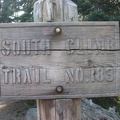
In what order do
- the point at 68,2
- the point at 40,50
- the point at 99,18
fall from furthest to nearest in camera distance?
the point at 99,18
the point at 68,2
the point at 40,50

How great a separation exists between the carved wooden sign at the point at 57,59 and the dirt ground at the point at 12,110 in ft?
18.0

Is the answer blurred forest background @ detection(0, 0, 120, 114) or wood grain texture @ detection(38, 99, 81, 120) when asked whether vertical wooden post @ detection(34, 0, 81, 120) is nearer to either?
wood grain texture @ detection(38, 99, 81, 120)

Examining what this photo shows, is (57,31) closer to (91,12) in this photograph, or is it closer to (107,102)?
(91,12)

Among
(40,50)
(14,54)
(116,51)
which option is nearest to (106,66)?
(116,51)

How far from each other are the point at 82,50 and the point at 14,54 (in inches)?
16.1

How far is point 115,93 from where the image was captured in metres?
1.87

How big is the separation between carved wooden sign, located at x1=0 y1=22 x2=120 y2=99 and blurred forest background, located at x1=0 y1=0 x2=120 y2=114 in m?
5.56

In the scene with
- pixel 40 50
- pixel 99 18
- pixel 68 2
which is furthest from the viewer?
pixel 99 18

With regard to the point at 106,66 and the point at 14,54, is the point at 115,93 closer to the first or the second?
the point at 106,66

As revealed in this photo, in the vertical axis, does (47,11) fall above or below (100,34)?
above

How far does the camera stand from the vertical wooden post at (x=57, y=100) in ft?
6.23

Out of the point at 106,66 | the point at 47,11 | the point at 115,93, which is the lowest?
the point at 115,93

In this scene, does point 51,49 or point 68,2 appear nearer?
point 51,49

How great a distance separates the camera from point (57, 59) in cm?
183
